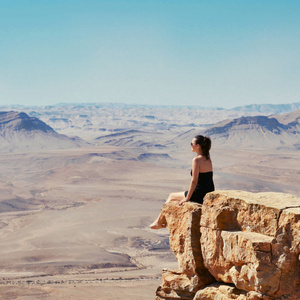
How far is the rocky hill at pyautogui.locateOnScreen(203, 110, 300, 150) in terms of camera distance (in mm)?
139625

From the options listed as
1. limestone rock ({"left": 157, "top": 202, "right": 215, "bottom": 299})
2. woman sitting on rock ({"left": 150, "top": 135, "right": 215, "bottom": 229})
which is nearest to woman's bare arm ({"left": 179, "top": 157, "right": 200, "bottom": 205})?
woman sitting on rock ({"left": 150, "top": 135, "right": 215, "bottom": 229})

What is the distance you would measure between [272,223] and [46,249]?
34.4 m

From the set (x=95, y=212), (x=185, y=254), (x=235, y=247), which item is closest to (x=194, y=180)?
(x=185, y=254)

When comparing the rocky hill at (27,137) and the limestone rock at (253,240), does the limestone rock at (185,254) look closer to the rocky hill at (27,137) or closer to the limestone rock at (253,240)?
the limestone rock at (253,240)

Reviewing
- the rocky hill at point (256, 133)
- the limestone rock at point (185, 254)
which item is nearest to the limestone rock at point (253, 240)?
the limestone rock at point (185, 254)

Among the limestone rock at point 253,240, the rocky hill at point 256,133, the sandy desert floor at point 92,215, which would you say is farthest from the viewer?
the rocky hill at point 256,133

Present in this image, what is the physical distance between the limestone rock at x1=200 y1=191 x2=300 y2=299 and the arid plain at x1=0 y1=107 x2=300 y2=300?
1714 cm

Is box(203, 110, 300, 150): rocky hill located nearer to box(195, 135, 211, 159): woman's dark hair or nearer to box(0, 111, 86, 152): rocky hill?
box(0, 111, 86, 152): rocky hill

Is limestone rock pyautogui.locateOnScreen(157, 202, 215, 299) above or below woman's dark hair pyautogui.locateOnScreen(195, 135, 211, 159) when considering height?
below

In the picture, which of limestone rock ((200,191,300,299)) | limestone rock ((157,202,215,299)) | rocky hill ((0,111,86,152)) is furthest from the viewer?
rocky hill ((0,111,86,152))

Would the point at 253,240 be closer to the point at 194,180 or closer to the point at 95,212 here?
the point at 194,180

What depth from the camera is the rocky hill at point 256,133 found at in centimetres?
13962

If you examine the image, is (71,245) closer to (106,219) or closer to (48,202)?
(106,219)

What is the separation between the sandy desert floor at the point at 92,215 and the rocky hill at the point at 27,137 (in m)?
18.0
